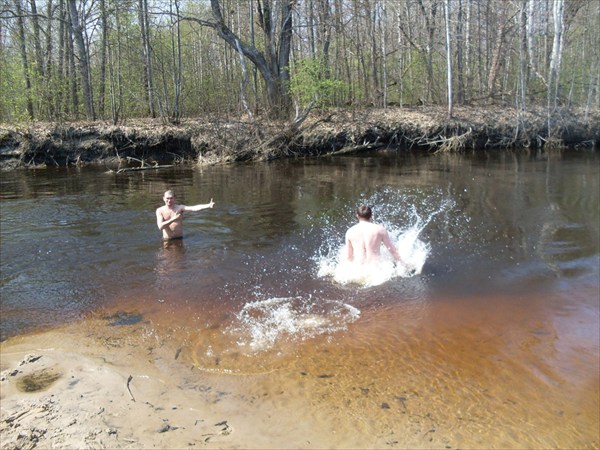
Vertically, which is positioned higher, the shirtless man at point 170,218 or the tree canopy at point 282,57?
the tree canopy at point 282,57

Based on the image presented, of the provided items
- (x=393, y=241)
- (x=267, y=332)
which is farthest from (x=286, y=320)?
(x=393, y=241)

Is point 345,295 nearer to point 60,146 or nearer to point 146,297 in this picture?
point 146,297

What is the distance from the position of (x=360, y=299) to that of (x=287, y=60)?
22.0 metres

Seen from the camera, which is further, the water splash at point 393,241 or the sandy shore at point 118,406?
the water splash at point 393,241

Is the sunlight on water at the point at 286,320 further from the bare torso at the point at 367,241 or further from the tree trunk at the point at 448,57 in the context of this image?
the tree trunk at the point at 448,57

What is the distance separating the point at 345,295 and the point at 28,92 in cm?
2213

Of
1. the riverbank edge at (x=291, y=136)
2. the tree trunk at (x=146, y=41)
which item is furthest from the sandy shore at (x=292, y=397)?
the tree trunk at (x=146, y=41)

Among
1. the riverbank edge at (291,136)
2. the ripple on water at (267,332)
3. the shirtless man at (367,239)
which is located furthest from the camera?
the riverbank edge at (291,136)

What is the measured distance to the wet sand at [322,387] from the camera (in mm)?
3740

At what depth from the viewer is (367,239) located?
756cm

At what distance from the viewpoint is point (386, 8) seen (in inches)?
1107

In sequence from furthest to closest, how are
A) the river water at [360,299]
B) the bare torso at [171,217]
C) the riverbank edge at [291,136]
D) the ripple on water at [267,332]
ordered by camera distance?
the riverbank edge at [291,136]
the bare torso at [171,217]
the ripple on water at [267,332]
the river water at [360,299]

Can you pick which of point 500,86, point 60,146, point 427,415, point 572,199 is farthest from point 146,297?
point 500,86

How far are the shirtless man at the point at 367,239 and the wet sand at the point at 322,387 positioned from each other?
1.56 m
